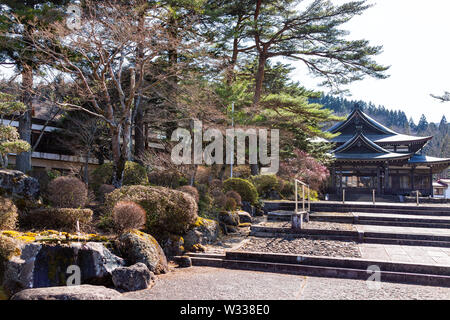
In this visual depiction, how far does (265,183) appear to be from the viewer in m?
15.6

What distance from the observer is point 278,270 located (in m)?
6.06

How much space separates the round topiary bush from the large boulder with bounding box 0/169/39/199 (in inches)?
82.1

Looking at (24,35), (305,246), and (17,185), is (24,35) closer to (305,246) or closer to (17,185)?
(17,185)

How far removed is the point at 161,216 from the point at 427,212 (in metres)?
8.87

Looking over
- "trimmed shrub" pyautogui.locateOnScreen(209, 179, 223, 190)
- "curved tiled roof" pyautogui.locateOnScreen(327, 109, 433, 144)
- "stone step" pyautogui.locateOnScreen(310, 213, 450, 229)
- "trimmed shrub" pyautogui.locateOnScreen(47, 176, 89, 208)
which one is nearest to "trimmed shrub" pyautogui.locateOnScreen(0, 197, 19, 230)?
"trimmed shrub" pyautogui.locateOnScreen(47, 176, 89, 208)

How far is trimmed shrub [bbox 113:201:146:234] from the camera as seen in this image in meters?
6.15

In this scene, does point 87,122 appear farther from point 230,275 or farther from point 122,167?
point 230,275

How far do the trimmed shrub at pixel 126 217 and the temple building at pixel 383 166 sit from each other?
17.1 m

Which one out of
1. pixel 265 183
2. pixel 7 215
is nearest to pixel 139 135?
pixel 265 183

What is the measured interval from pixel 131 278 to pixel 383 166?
20835mm

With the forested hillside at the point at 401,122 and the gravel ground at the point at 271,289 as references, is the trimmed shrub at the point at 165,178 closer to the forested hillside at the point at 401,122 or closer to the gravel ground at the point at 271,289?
the gravel ground at the point at 271,289

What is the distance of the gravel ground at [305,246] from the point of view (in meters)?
6.56
